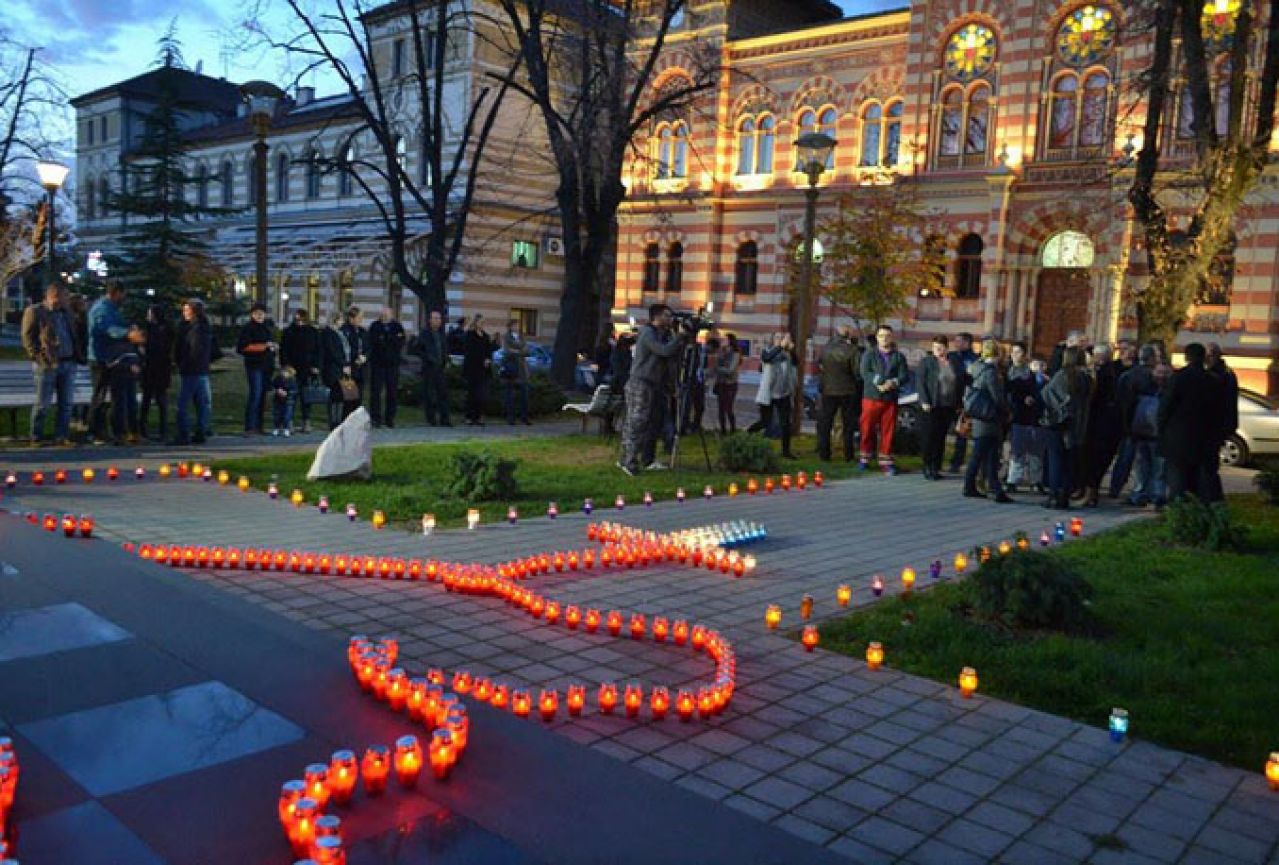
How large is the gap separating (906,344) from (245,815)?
31.8 metres

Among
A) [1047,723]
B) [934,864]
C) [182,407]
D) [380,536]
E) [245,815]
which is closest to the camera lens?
[245,815]

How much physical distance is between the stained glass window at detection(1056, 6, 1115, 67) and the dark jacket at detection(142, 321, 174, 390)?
25368mm

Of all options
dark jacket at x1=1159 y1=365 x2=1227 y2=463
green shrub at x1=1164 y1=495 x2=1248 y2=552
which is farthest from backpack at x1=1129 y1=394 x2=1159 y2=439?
green shrub at x1=1164 y1=495 x2=1248 y2=552

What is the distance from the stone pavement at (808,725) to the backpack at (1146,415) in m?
4.69

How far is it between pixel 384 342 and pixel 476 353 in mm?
2210

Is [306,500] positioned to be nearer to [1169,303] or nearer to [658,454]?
[658,454]

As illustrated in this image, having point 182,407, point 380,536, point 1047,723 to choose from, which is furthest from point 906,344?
point 1047,723

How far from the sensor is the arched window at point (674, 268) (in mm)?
39938

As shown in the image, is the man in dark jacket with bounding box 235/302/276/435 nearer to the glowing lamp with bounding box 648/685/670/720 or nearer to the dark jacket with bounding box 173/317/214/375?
the dark jacket with bounding box 173/317/214/375

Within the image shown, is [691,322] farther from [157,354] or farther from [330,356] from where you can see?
[157,354]

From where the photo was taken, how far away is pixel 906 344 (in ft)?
110

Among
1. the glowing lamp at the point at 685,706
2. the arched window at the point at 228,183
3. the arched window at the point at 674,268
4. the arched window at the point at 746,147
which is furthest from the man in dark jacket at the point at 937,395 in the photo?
the arched window at the point at 228,183

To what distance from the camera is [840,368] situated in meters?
15.3

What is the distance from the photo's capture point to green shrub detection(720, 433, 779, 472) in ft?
46.1
